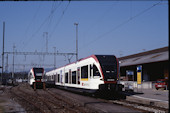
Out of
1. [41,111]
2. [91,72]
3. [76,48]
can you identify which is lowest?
[41,111]

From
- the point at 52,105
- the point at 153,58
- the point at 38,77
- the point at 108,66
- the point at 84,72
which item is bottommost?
the point at 52,105

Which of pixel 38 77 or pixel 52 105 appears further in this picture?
pixel 38 77

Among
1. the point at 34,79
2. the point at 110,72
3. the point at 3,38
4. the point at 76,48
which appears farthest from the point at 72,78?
the point at 3,38

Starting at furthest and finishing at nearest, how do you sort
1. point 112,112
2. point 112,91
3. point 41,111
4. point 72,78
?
1. point 72,78
2. point 112,91
3. point 41,111
4. point 112,112

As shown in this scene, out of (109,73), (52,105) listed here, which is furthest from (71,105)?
(109,73)

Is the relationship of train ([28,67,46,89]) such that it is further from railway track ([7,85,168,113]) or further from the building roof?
railway track ([7,85,168,113])

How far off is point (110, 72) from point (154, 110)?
247 inches

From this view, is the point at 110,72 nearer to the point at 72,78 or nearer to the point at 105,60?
the point at 105,60

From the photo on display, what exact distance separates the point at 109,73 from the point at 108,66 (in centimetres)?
54

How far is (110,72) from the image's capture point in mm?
18312

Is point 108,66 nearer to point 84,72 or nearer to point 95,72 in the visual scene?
point 95,72

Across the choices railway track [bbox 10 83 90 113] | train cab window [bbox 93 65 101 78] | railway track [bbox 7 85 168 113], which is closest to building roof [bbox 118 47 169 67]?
train cab window [bbox 93 65 101 78]

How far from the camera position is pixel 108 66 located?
18.5 metres

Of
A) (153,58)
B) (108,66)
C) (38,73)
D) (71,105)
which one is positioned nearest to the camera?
(71,105)
